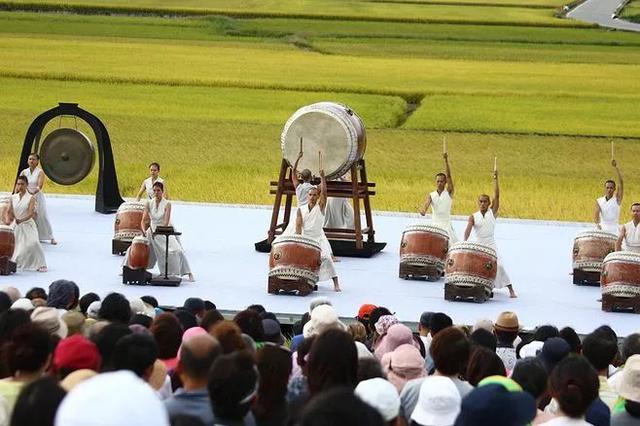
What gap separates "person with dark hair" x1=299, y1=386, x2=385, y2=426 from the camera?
610cm

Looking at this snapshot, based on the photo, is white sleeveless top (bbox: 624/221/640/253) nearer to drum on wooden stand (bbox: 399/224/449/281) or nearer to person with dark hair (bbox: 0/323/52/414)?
drum on wooden stand (bbox: 399/224/449/281)

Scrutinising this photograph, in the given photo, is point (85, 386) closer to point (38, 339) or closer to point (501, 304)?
point (38, 339)

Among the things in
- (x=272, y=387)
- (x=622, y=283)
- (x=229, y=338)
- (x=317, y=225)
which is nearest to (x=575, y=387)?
(x=272, y=387)

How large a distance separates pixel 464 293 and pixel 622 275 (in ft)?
6.40

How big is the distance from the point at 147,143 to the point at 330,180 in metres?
16.0

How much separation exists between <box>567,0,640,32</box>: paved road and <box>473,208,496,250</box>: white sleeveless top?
6151cm

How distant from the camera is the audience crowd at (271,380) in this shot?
620cm

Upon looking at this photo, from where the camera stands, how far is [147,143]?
127 ft

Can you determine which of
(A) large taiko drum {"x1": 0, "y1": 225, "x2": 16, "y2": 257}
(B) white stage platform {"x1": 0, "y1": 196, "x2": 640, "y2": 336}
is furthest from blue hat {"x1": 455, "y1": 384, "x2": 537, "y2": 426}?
(A) large taiko drum {"x1": 0, "y1": 225, "x2": 16, "y2": 257}

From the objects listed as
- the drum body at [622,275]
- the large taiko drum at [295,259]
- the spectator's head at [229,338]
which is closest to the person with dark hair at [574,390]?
the spectator's head at [229,338]

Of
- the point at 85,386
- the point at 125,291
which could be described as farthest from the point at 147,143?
the point at 85,386

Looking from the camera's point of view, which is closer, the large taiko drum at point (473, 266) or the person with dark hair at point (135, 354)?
the person with dark hair at point (135, 354)

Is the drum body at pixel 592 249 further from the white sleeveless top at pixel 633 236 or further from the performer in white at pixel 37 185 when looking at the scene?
the performer in white at pixel 37 185

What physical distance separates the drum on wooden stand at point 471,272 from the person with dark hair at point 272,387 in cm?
1116
